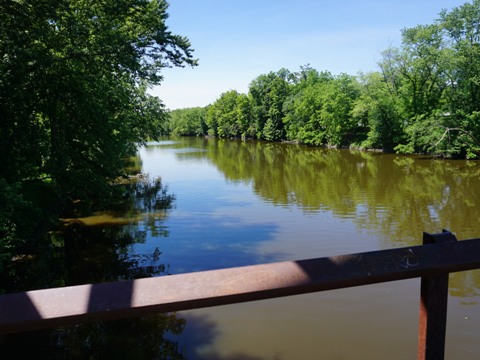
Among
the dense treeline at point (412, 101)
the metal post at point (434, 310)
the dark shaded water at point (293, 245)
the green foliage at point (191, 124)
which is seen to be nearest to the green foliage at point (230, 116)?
the green foliage at point (191, 124)

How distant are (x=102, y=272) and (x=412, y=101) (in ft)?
131

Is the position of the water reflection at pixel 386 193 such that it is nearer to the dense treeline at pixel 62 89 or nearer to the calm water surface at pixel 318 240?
the calm water surface at pixel 318 240

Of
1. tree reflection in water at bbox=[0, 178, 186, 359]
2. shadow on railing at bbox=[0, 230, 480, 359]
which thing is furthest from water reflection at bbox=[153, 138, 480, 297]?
shadow on railing at bbox=[0, 230, 480, 359]

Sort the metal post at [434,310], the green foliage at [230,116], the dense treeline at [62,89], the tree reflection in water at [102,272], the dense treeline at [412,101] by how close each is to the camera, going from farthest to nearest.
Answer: the green foliage at [230,116] < the dense treeline at [412,101] < the dense treeline at [62,89] < the tree reflection in water at [102,272] < the metal post at [434,310]

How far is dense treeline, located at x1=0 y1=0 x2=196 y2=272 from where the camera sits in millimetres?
10820

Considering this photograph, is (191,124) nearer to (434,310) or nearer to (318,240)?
(318,240)

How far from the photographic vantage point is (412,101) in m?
42.2

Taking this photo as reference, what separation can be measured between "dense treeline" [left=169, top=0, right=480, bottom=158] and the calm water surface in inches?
213

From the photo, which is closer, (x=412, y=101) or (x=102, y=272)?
(x=102, y=272)

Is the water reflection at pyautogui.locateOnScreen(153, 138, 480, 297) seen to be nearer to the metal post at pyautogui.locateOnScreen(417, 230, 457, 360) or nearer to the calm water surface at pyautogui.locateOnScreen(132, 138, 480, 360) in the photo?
the calm water surface at pyautogui.locateOnScreen(132, 138, 480, 360)

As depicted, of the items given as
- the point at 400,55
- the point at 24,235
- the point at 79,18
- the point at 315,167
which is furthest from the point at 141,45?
the point at 400,55

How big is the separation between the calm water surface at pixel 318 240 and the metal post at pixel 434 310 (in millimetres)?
5699

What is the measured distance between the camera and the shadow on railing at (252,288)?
1189 mm

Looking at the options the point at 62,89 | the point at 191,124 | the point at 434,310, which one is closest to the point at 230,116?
the point at 191,124
